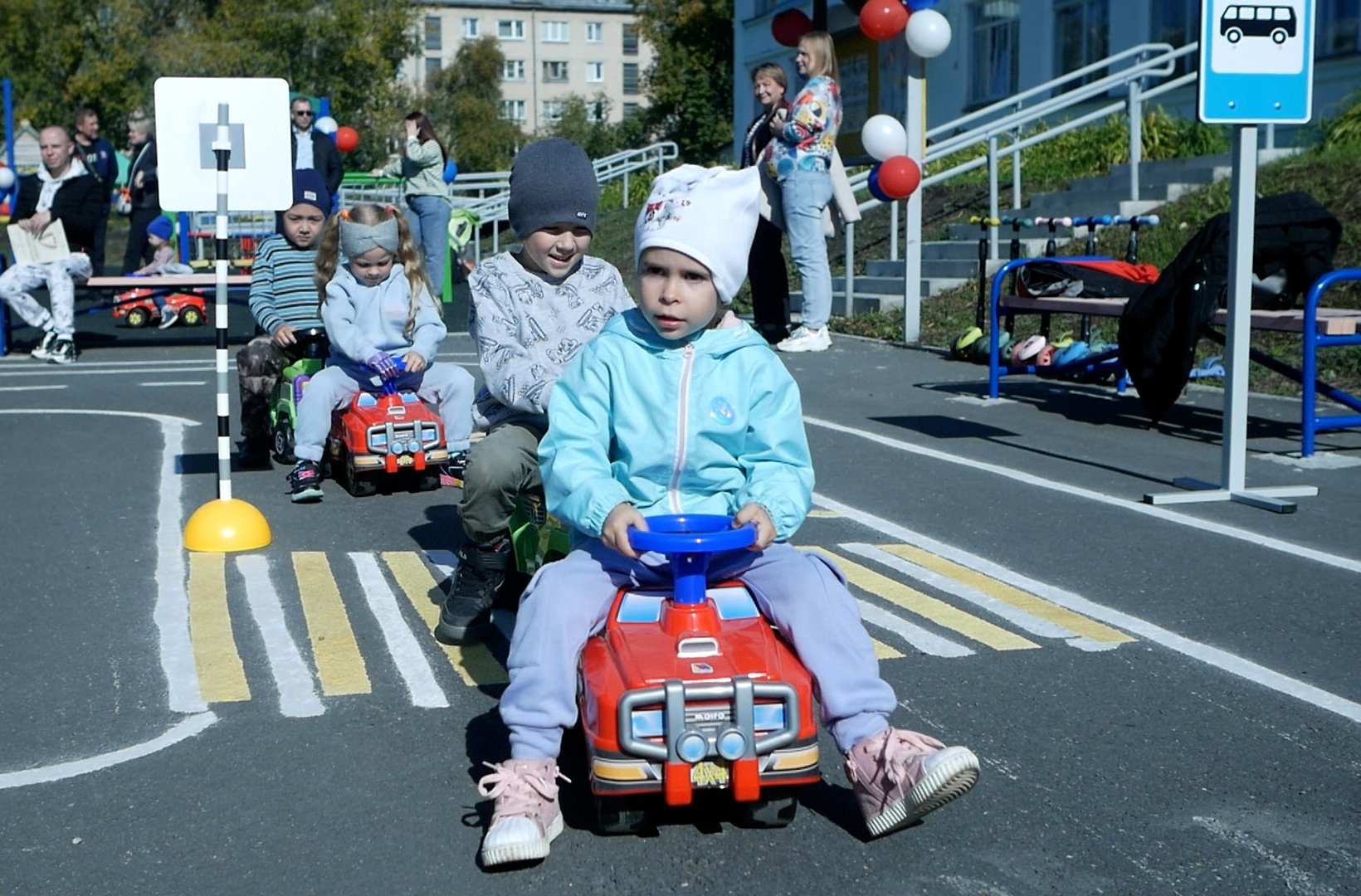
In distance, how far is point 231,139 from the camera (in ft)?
24.3

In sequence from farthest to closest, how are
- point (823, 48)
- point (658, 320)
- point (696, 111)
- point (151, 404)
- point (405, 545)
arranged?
point (696, 111) < point (823, 48) < point (151, 404) < point (405, 545) < point (658, 320)

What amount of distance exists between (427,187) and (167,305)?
14.2 ft

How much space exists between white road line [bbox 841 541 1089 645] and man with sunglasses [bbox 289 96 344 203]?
1321 cm

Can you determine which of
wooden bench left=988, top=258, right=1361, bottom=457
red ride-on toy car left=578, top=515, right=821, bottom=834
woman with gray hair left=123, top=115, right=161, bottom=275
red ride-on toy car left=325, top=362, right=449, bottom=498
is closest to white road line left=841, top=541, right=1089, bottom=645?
red ride-on toy car left=578, top=515, right=821, bottom=834

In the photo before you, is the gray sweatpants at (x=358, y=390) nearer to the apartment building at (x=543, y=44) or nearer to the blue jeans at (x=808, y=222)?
the blue jeans at (x=808, y=222)

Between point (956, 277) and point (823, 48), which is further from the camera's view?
point (956, 277)

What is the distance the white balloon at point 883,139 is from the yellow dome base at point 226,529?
9.26m

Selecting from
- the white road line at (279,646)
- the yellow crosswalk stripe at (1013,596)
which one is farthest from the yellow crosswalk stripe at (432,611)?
the yellow crosswalk stripe at (1013,596)

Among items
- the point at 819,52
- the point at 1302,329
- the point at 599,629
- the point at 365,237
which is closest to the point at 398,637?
the point at 599,629

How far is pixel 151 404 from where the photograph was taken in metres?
12.4

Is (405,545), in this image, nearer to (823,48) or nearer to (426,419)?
(426,419)

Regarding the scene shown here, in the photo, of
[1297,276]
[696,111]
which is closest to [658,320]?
[1297,276]

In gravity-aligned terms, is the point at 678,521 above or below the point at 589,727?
above

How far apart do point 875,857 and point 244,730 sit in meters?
1.87
